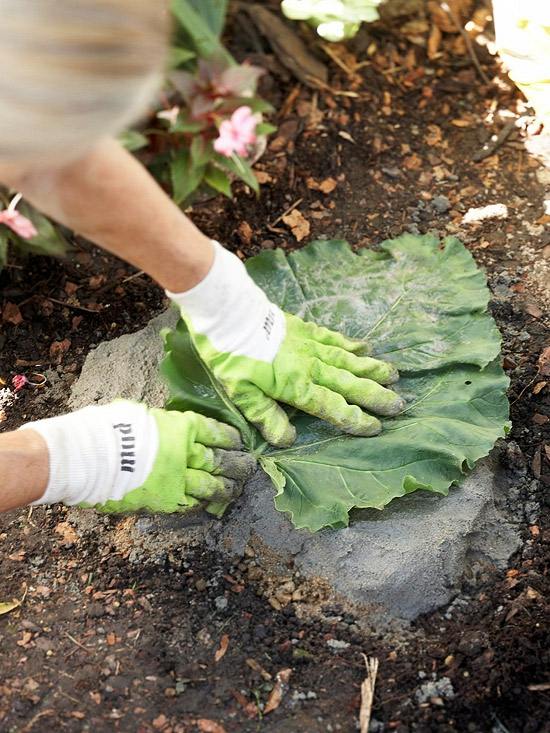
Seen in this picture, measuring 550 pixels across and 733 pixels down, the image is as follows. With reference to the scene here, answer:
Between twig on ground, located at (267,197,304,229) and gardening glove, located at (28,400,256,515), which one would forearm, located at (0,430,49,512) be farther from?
twig on ground, located at (267,197,304,229)

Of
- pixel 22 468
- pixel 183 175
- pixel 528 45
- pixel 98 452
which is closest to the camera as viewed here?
pixel 22 468

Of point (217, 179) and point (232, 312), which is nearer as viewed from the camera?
point (232, 312)

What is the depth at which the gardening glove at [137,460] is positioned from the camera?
95.8 inches

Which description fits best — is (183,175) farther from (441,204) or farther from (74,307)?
(441,204)

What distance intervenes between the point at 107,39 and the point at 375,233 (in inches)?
85.8

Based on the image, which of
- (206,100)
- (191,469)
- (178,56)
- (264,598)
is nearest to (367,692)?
(264,598)

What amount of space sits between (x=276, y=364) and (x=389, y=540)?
2.04 ft

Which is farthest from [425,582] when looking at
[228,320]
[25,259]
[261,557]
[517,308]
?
[25,259]

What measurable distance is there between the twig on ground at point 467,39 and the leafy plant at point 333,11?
0.84 metres

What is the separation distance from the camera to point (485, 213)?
352 centimetres

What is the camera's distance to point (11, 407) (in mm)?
3088

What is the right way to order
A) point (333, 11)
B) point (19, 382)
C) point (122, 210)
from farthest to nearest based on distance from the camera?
point (333, 11) → point (19, 382) → point (122, 210)

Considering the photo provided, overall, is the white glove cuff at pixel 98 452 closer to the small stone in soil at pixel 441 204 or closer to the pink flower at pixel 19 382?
the pink flower at pixel 19 382

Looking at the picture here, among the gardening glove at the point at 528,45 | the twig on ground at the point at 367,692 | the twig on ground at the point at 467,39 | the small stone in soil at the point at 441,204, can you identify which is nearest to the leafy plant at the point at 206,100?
the small stone in soil at the point at 441,204
